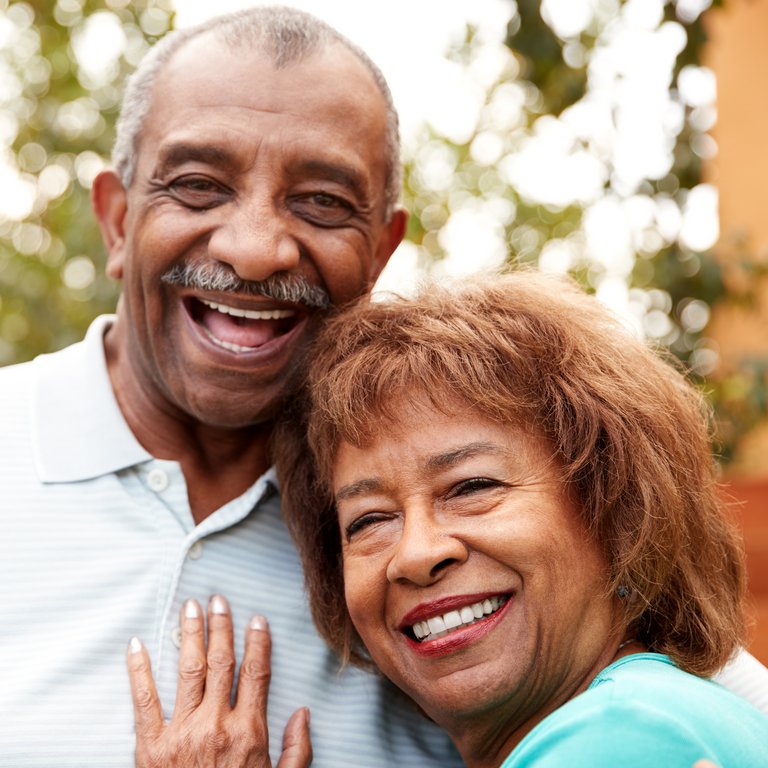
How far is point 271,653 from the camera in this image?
2.36 m

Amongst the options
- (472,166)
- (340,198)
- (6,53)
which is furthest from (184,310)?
(472,166)

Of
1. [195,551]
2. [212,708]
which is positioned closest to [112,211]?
[195,551]

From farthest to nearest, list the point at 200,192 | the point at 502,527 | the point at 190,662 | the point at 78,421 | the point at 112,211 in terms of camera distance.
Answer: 1. the point at 112,211
2. the point at 78,421
3. the point at 200,192
4. the point at 190,662
5. the point at 502,527

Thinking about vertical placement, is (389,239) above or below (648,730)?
above

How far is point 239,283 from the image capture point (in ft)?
7.86

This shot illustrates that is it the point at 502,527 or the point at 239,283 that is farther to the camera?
the point at 239,283

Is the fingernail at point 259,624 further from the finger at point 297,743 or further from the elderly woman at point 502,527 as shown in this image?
the finger at point 297,743

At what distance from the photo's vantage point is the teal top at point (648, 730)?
61.5 inches

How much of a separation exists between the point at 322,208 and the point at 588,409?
2.67ft

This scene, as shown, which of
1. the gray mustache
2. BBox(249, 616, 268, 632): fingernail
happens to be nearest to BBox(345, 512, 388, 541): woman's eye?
BBox(249, 616, 268, 632): fingernail

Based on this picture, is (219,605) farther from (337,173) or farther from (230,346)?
(337,173)

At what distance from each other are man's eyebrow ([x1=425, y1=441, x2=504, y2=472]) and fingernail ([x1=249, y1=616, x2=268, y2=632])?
609mm

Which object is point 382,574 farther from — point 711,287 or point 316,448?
point 711,287

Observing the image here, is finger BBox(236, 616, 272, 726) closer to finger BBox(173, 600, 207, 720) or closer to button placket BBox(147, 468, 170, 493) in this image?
finger BBox(173, 600, 207, 720)
